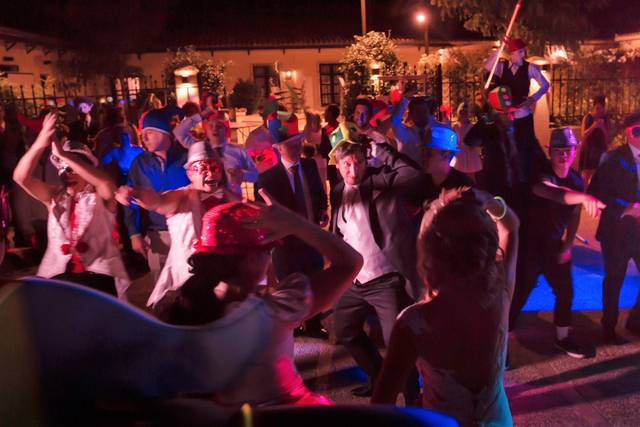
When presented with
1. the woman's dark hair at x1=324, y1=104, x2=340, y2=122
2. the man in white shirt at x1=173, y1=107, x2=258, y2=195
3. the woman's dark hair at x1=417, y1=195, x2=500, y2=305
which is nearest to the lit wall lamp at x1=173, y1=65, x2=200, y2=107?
the woman's dark hair at x1=324, y1=104, x2=340, y2=122

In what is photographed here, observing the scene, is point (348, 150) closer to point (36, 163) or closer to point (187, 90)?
point (36, 163)

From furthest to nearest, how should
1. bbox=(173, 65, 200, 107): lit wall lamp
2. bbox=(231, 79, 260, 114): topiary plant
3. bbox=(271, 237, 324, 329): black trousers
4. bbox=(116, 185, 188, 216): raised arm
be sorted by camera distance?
1. bbox=(231, 79, 260, 114): topiary plant
2. bbox=(173, 65, 200, 107): lit wall lamp
3. bbox=(271, 237, 324, 329): black trousers
4. bbox=(116, 185, 188, 216): raised arm

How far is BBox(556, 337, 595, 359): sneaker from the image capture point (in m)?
5.05

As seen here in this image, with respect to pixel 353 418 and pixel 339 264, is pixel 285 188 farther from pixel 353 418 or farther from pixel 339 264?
pixel 353 418

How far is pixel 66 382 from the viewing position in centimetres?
106

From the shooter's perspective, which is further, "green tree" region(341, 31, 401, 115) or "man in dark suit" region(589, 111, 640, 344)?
"green tree" region(341, 31, 401, 115)

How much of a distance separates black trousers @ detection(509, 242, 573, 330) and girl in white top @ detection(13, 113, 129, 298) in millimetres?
3026

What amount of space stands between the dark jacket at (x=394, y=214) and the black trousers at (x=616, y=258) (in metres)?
1.81

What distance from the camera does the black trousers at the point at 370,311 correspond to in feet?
13.8

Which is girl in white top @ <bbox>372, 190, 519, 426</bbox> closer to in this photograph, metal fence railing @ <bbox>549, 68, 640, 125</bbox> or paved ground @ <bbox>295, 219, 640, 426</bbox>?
paved ground @ <bbox>295, 219, 640, 426</bbox>

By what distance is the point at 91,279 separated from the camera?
14.0ft

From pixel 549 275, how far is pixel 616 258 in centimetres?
62

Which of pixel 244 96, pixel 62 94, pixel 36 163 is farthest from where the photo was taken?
pixel 244 96

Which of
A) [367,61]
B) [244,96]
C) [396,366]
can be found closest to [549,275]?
[396,366]
